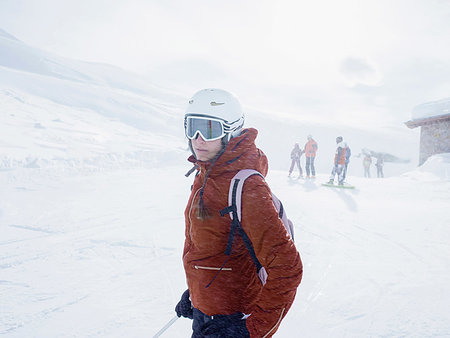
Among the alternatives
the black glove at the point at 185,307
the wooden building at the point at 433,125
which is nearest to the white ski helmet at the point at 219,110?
the black glove at the point at 185,307

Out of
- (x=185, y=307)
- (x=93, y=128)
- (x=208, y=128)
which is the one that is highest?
(x=93, y=128)

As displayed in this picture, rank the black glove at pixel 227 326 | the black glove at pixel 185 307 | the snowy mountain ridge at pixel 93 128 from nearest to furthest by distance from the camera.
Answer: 1. the black glove at pixel 227 326
2. the black glove at pixel 185 307
3. the snowy mountain ridge at pixel 93 128

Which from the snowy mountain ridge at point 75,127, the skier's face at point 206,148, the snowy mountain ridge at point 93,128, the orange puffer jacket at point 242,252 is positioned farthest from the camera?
the snowy mountain ridge at point 93,128

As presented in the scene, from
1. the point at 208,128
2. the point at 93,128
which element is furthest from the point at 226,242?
the point at 93,128

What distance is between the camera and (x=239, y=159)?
4.61 feet

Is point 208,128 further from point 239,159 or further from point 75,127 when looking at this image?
point 75,127

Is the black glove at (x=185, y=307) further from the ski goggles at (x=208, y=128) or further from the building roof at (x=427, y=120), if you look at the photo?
the building roof at (x=427, y=120)

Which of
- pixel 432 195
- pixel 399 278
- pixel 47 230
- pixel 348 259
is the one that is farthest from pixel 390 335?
pixel 432 195

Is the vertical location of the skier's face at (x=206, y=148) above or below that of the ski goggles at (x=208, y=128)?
below

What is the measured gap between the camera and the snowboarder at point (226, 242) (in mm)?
1256

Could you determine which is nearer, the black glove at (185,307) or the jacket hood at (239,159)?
the jacket hood at (239,159)

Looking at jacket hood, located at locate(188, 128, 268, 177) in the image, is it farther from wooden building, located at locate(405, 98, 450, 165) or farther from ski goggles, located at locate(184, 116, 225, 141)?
wooden building, located at locate(405, 98, 450, 165)

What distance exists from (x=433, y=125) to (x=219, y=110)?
741 inches

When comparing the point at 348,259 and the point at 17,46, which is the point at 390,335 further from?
the point at 17,46
